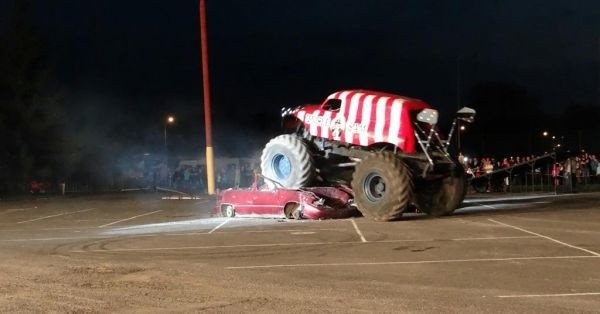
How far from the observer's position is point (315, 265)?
36.3ft

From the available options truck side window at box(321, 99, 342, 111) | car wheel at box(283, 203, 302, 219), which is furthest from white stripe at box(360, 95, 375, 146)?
car wheel at box(283, 203, 302, 219)

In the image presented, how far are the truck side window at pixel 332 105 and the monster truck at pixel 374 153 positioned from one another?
0.09ft

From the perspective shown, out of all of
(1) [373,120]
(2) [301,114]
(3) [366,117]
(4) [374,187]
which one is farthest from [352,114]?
(4) [374,187]

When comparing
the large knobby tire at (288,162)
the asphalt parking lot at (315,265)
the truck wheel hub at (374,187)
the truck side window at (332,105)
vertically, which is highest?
the truck side window at (332,105)

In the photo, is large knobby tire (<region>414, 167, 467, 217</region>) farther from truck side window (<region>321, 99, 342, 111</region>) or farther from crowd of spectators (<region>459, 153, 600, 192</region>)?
crowd of spectators (<region>459, 153, 600, 192</region>)

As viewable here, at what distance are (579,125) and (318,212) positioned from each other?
8536cm

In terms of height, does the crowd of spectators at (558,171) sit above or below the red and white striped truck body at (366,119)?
below

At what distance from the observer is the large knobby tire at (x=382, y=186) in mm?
17344

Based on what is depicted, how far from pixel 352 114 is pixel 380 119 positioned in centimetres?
105

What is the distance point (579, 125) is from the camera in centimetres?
9538

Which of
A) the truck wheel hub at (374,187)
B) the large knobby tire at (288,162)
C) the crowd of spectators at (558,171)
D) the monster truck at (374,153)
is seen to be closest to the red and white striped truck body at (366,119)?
the monster truck at (374,153)

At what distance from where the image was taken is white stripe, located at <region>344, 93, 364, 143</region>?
63.7 feet

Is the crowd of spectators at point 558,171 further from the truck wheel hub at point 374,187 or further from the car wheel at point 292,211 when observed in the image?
the car wheel at point 292,211

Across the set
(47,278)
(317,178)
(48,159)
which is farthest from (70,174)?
(47,278)
